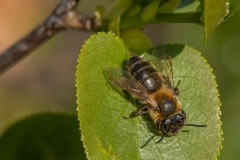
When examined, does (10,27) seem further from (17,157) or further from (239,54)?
(17,157)

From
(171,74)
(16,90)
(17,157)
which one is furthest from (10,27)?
(171,74)

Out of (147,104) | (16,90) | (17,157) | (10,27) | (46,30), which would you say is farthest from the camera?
(10,27)

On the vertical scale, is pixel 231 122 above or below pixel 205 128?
below

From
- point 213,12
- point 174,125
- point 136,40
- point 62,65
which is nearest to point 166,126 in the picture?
point 174,125

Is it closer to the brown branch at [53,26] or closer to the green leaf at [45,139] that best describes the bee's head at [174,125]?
the brown branch at [53,26]

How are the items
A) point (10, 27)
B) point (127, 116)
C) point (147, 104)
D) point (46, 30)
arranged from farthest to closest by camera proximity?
point (10, 27) → point (46, 30) → point (147, 104) → point (127, 116)

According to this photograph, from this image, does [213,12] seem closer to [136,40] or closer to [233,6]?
[233,6]

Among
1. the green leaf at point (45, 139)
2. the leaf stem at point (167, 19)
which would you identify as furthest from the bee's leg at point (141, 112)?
the green leaf at point (45, 139)
